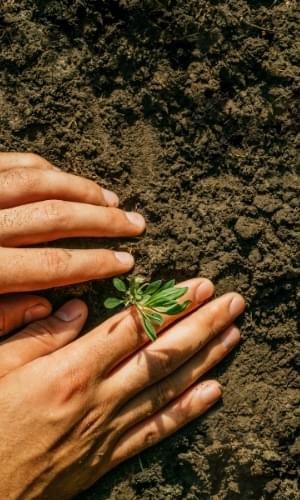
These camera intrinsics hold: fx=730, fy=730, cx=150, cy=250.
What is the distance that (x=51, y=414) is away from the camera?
3.19 metres

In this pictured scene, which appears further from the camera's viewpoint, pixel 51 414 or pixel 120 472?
pixel 120 472

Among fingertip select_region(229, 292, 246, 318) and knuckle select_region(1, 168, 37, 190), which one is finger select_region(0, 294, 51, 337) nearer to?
knuckle select_region(1, 168, 37, 190)

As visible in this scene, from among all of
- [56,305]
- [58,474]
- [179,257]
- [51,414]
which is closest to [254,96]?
[179,257]

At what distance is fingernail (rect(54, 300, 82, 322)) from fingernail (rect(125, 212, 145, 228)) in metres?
0.44

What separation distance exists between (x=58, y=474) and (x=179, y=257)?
3.67 feet

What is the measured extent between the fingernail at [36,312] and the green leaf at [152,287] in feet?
1.58

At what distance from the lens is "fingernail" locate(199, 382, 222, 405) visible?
3350 millimetres

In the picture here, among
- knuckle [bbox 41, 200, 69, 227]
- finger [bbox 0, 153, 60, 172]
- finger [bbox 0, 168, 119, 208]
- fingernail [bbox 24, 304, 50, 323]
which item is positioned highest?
finger [bbox 0, 153, 60, 172]

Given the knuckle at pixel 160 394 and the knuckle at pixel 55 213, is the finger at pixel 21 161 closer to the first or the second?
the knuckle at pixel 55 213

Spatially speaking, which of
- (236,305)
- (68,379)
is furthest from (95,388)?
(236,305)

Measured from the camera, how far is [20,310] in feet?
10.7

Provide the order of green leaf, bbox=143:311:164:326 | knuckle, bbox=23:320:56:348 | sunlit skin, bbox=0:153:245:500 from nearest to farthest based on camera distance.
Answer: green leaf, bbox=143:311:164:326 → sunlit skin, bbox=0:153:245:500 → knuckle, bbox=23:320:56:348

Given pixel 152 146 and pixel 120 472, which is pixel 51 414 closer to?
pixel 120 472

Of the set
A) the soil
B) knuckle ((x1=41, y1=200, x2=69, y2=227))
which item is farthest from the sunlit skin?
the soil
